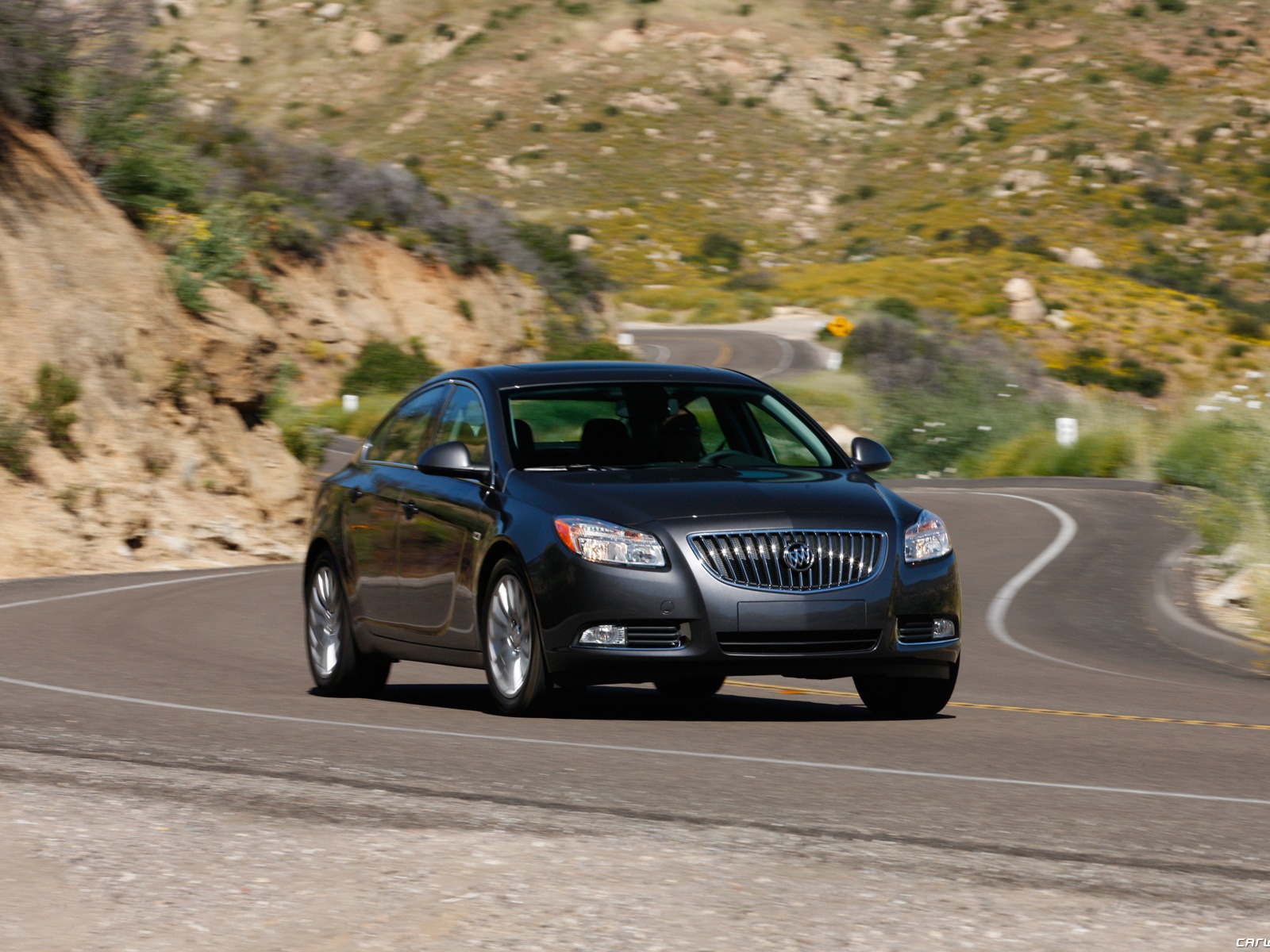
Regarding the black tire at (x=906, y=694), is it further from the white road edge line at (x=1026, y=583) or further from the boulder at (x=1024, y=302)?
the boulder at (x=1024, y=302)

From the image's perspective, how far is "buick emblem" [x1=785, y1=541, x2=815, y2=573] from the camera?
8727 mm

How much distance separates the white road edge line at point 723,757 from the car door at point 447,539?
30.8 inches

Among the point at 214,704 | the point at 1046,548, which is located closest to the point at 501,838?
the point at 214,704

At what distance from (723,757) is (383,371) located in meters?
41.2

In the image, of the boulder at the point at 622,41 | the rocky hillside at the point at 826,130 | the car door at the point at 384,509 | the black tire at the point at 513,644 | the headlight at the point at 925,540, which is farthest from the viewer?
the boulder at the point at 622,41

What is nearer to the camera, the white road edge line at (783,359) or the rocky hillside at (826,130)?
the white road edge line at (783,359)

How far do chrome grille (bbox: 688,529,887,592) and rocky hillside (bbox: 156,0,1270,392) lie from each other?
67118 mm

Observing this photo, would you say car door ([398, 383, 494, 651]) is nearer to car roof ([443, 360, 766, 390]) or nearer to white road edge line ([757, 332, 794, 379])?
car roof ([443, 360, 766, 390])

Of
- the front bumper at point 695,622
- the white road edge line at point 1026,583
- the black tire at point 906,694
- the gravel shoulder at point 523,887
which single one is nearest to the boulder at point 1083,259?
the white road edge line at point 1026,583

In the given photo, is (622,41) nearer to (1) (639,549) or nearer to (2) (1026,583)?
(2) (1026,583)

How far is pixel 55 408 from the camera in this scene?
24312 millimetres

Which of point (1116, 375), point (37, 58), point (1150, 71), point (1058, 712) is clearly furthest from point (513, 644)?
point (1150, 71)

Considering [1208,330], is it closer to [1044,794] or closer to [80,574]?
[80,574]

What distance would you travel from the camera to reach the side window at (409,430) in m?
10.6
